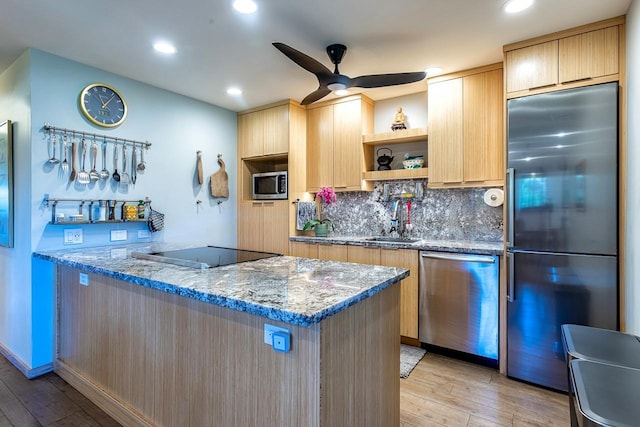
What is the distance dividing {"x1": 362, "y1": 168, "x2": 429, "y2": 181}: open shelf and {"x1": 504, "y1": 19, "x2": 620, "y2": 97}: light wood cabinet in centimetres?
104

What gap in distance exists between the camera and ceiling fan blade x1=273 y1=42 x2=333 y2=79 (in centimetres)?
201

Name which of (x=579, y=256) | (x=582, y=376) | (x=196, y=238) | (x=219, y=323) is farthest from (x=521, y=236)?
(x=196, y=238)

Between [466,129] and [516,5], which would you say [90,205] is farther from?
[516,5]

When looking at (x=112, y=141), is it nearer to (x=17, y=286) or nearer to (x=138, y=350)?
(x=17, y=286)

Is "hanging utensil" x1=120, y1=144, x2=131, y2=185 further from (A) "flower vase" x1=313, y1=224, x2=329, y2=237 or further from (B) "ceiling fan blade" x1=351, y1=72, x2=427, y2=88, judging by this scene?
(B) "ceiling fan blade" x1=351, y1=72, x2=427, y2=88

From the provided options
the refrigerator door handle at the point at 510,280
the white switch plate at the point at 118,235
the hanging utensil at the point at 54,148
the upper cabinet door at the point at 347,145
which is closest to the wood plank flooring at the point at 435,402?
the refrigerator door handle at the point at 510,280

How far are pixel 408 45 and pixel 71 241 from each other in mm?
3190

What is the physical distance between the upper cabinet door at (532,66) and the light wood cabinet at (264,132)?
2291 mm

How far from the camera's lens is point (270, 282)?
1523mm

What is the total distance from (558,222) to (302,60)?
2.09m

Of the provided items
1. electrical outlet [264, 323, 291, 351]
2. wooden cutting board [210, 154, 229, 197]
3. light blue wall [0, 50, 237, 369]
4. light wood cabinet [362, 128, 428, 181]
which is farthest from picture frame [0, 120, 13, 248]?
light wood cabinet [362, 128, 428, 181]

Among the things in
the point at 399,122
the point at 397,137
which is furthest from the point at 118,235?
the point at 399,122

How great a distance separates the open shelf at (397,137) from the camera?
3314 millimetres

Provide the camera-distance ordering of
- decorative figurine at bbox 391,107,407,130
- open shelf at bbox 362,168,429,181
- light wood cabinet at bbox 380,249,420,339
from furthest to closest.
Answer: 1. decorative figurine at bbox 391,107,407,130
2. open shelf at bbox 362,168,429,181
3. light wood cabinet at bbox 380,249,420,339
